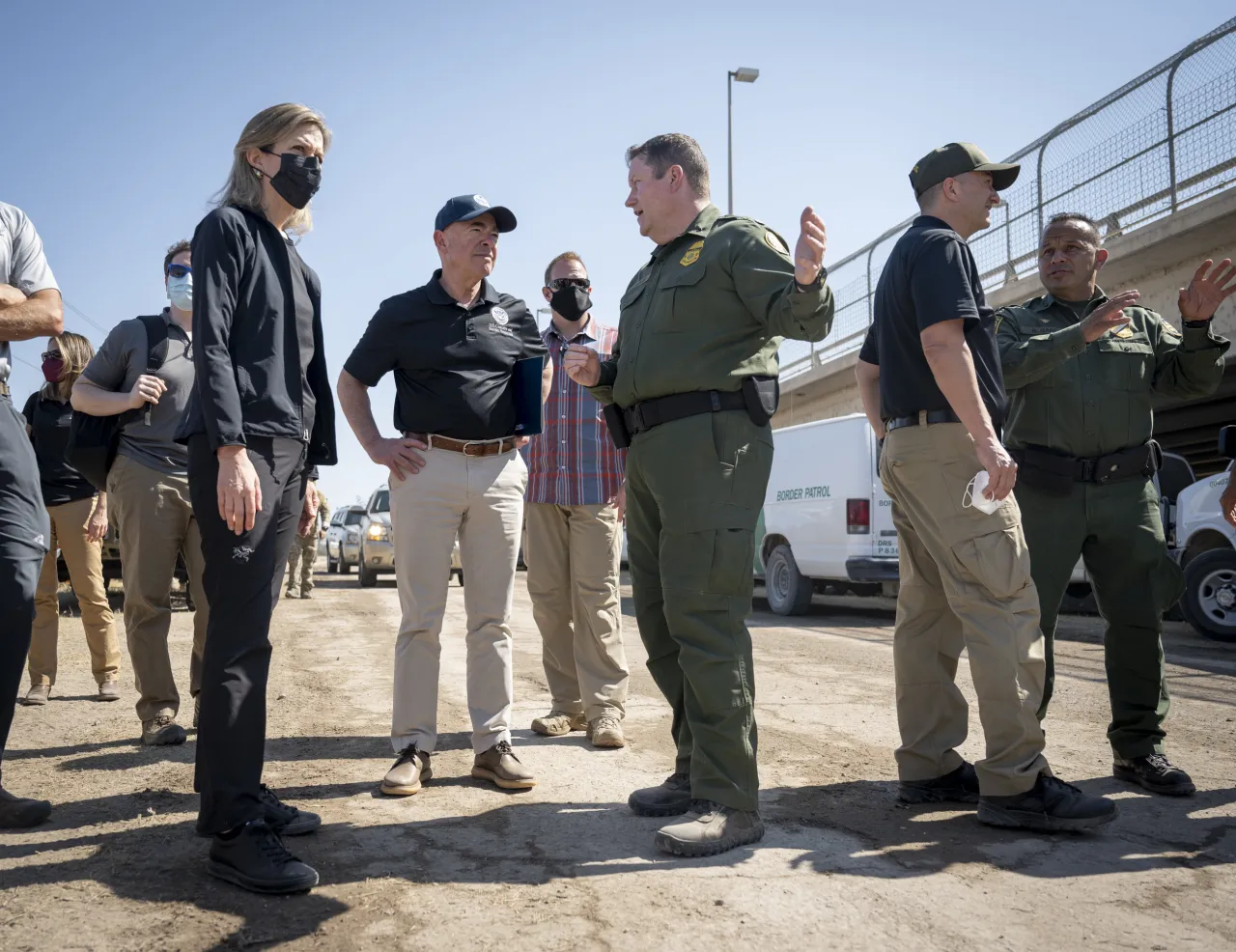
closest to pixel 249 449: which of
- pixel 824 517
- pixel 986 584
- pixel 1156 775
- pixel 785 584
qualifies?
pixel 986 584

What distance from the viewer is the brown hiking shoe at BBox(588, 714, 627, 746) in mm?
4613

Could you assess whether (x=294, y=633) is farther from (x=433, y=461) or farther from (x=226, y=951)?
(x=226, y=951)

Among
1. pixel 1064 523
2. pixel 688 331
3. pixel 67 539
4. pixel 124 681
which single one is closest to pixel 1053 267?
pixel 1064 523

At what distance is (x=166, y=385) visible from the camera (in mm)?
4902

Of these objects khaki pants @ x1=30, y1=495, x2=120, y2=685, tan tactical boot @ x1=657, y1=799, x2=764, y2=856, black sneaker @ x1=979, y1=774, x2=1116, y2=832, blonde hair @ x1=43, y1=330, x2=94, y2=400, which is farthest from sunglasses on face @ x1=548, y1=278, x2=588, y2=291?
khaki pants @ x1=30, y1=495, x2=120, y2=685

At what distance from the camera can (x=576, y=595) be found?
16.6ft

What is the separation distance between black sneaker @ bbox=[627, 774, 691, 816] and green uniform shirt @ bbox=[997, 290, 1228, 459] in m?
1.91

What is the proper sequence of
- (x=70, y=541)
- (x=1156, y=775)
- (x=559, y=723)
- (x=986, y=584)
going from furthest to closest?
1. (x=70, y=541)
2. (x=559, y=723)
3. (x=1156, y=775)
4. (x=986, y=584)

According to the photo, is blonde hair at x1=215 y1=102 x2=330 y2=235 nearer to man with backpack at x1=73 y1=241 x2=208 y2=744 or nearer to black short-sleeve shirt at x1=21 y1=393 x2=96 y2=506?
man with backpack at x1=73 y1=241 x2=208 y2=744

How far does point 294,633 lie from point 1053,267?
27.0ft

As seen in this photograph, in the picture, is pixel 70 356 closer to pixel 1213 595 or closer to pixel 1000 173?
pixel 1000 173

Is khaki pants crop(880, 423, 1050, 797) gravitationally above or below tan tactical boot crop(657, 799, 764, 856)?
above

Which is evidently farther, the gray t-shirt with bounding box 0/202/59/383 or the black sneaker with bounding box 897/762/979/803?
the black sneaker with bounding box 897/762/979/803

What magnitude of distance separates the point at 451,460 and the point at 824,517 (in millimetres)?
8622
